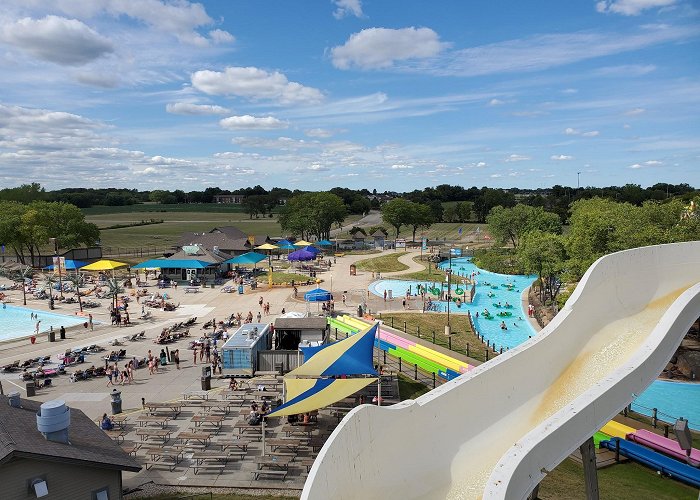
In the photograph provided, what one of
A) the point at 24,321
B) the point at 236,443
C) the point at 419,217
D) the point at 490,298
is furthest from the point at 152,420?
the point at 419,217

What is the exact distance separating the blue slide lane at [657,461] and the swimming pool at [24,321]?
34.7 m

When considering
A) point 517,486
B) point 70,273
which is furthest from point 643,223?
point 70,273

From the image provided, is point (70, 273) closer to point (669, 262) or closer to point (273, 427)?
point (273, 427)

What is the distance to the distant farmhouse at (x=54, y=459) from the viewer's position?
405 inches

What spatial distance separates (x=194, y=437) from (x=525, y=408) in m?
11.1

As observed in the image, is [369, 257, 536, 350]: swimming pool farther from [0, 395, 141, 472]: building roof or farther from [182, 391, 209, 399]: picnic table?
[0, 395, 141, 472]: building roof

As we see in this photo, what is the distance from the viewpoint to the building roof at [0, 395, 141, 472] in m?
10.4

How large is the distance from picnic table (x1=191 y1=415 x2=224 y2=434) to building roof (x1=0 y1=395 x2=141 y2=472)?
194 inches

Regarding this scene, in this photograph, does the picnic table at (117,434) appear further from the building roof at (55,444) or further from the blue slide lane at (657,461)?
the blue slide lane at (657,461)

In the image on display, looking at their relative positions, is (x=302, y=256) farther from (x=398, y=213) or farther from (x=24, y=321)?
(x=398, y=213)

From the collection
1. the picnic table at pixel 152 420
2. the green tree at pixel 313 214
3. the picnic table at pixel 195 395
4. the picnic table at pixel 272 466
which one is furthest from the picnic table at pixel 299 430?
the green tree at pixel 313 214

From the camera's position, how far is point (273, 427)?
1838cm

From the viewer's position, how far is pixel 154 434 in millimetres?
17469

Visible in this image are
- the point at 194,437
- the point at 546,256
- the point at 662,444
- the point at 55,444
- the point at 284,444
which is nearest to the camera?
the point at 55,444
